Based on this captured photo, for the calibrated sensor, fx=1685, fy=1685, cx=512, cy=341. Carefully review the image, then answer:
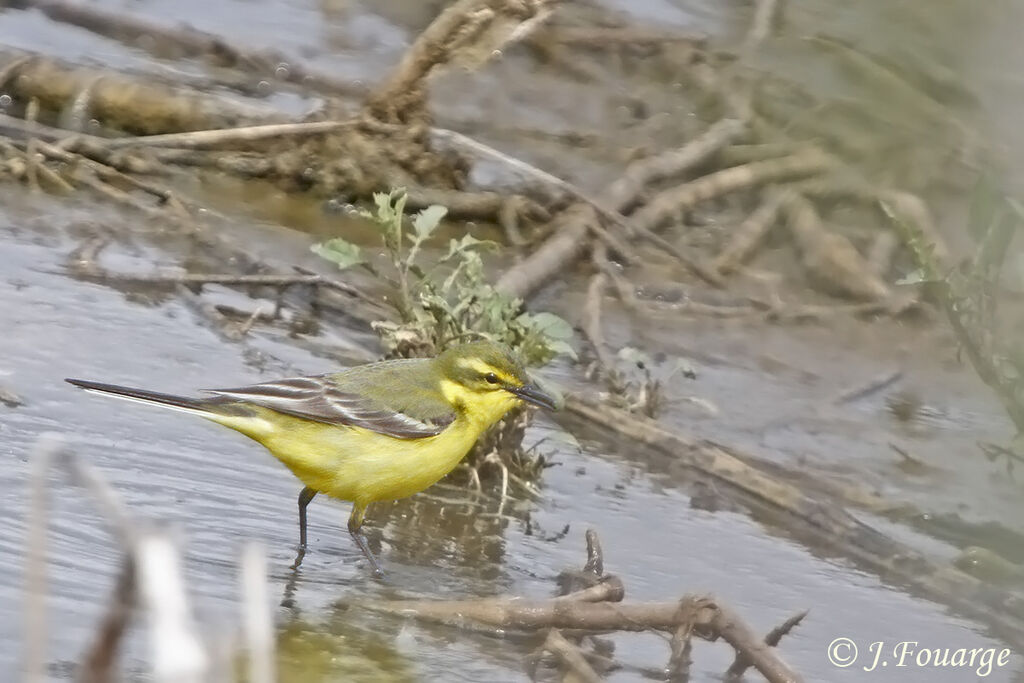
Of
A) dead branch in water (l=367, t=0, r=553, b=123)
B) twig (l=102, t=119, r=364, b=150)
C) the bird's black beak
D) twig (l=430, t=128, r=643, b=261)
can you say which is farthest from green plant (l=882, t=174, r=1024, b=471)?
twig (l=102, t=119, r=364, b=150)

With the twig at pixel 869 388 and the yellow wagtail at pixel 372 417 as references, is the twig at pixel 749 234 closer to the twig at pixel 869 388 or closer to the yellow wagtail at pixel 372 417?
the twig at pixel 869 388

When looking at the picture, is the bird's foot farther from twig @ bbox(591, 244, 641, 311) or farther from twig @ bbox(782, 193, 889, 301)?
twig @ bbox(782, 193, 889, 301)

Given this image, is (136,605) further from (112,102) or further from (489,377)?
(112,102)

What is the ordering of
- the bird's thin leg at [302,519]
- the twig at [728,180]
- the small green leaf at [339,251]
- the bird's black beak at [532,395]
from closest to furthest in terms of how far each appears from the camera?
1. the bird's thin leg at [302,519]
2. the bird's black beak at [532,395]
3. the small green leaf at [339,251]
4. the twig at [728,180]

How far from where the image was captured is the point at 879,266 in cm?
1197

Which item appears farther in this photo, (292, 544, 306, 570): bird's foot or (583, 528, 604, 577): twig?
(292, 544, 306, 570): bird's foot

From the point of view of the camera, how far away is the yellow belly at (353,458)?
6.49 m

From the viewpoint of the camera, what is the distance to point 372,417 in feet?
21.9

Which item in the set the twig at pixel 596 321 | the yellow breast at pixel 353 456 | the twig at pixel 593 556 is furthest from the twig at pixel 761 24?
the twig at pixel 593 556

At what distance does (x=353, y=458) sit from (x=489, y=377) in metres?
0.75

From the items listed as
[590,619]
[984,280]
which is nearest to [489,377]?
[590,619]

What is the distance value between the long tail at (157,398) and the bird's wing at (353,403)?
0.10 meters

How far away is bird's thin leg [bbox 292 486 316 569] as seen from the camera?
6211 millimetres

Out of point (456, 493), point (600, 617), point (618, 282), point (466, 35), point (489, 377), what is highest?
point (466, 35)
